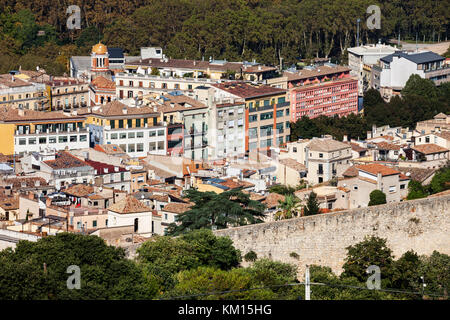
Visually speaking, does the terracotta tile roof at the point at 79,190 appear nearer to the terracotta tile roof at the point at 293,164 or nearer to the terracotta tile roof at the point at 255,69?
the terracotta tile roof at the point at 293,164

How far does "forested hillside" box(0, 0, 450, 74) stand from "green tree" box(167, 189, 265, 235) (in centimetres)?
3656

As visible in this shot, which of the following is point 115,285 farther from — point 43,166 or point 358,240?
point 43,166

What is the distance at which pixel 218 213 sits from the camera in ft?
125

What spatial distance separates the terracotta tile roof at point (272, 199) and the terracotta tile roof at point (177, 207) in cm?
280

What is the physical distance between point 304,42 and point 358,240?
5211 centimetres

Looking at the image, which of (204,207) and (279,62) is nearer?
(204,207)

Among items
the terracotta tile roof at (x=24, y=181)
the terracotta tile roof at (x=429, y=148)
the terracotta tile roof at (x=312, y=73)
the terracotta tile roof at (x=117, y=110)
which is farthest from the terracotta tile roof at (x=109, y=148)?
the terracotta tile roof at (x=312, y=73)

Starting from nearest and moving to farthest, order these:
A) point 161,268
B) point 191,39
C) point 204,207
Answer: point 161,268
point 204,207
point 191,39

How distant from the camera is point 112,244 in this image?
117 ft

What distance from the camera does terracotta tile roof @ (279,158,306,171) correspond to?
168 feet

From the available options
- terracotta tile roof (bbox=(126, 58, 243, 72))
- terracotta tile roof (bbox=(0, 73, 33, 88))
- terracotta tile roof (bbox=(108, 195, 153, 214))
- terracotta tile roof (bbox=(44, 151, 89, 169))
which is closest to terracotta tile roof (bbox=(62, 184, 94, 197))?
terracotta tile roof (bbox=(108, 195, 153, 214))

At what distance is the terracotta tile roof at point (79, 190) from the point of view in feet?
140

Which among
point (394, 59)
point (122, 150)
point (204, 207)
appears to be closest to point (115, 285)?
point (204, 207)

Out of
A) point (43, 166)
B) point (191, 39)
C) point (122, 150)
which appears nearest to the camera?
point (43, 166)
